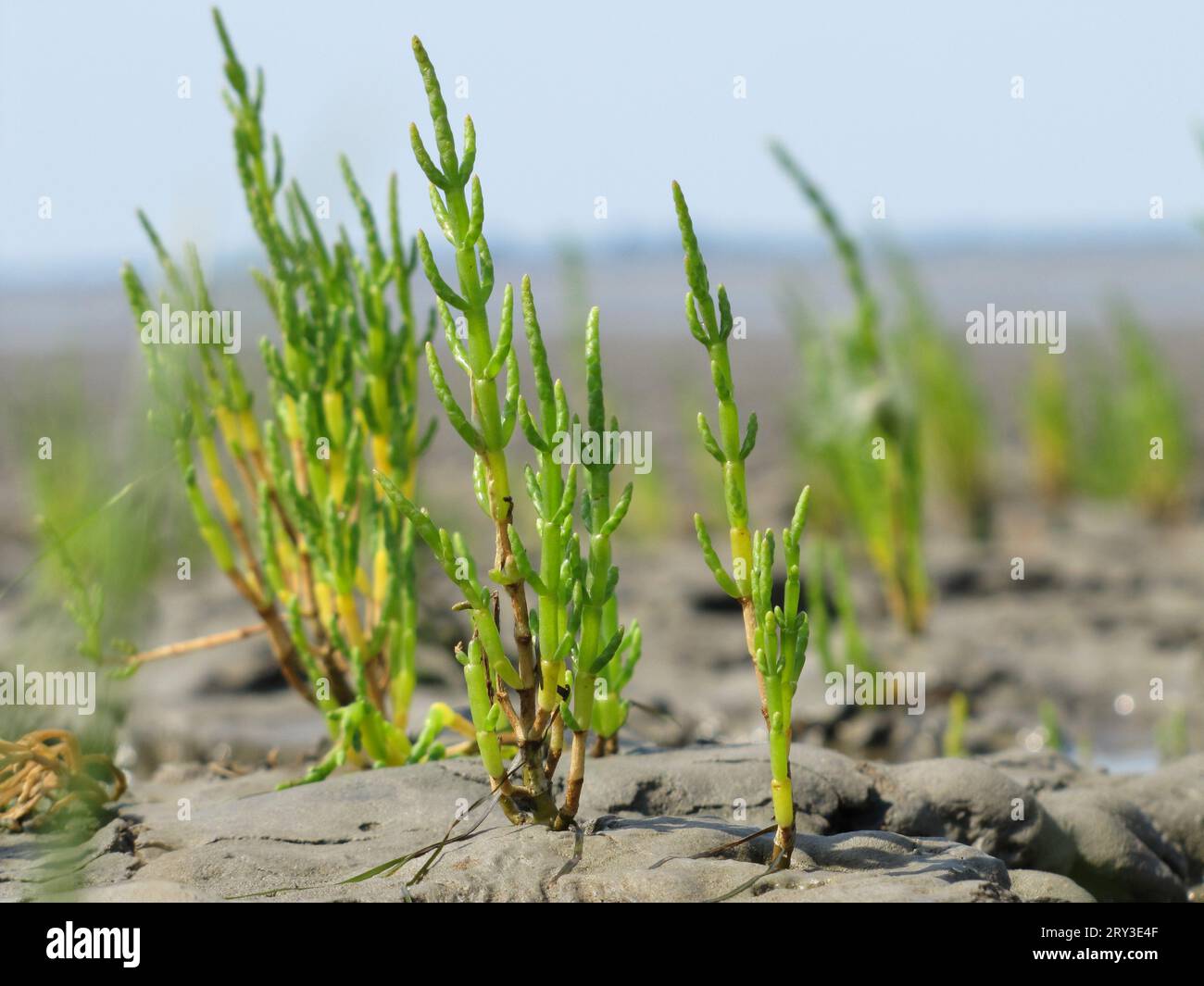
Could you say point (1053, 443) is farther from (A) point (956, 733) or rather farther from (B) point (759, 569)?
(B) point (759, 569)

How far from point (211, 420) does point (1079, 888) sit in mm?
1838

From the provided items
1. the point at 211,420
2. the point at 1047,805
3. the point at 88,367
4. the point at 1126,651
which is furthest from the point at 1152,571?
the point at 88,367

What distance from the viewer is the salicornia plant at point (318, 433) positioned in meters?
2.72

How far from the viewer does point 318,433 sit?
9.03 ft

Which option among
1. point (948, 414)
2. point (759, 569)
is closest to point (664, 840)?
point (759, 569)

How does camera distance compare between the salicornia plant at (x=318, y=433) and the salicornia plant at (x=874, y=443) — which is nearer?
the salicornia plant at (x=318, y=433)

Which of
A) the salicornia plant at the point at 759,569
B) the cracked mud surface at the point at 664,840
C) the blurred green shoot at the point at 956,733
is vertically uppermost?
the salicornia plant at the point at 759,569

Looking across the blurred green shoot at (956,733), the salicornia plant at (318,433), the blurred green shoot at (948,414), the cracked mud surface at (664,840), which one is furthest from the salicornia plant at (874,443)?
the salicornia plant at (318,433)

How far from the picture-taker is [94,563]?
10.1ft

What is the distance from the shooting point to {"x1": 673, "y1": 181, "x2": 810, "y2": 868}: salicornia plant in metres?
1.95

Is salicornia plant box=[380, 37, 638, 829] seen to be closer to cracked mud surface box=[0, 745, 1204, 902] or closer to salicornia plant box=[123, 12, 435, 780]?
cracked mud surface box=[0, 745, 1204, 902]

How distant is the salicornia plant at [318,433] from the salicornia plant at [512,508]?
0.54m

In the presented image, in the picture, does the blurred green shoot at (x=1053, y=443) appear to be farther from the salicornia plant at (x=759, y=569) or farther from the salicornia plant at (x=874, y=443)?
the salicornia plant at (x=759, y=569)

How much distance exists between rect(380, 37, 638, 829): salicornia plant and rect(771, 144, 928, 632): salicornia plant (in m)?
2.80
